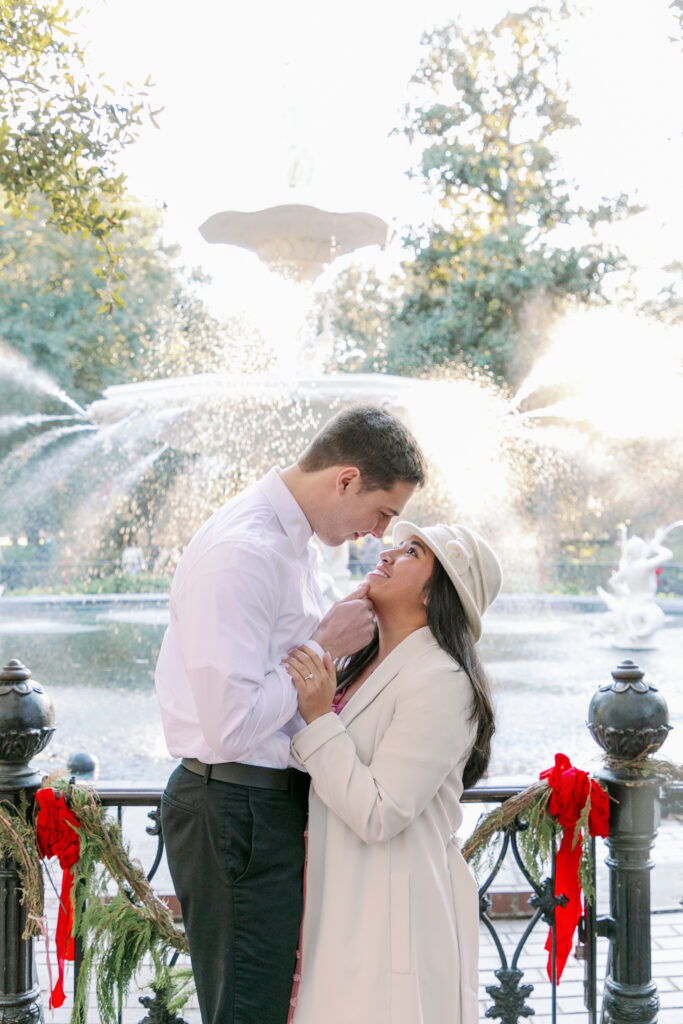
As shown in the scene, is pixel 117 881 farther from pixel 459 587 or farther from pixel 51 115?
pixel 51 115

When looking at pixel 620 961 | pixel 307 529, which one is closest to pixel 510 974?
pixel 620 961

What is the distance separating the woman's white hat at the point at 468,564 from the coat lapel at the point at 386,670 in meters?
0.13

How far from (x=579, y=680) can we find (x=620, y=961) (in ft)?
24.3

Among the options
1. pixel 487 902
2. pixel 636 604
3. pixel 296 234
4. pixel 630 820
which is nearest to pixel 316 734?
pixel 487 902

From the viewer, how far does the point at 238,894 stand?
2.25 meters

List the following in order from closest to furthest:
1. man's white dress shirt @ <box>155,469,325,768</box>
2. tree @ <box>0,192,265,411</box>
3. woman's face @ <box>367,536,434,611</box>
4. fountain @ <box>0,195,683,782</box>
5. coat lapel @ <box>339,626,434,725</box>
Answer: man's white dress shirt @ <box>155,469,325,768</box>, coat lapel @ <box>339,626,434,725</box>, woman's face @ <box>367,536,434,611</box>, fountain @ <box>0,195,683,782</box>, tree @ <box>0,192,265,411</box>

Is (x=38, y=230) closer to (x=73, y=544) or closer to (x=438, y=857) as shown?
(x=73, y=544)

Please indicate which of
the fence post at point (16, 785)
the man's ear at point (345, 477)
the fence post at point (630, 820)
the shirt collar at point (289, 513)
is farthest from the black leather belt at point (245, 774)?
the fence post at point (630, 820)

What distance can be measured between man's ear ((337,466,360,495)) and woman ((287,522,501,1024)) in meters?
0.22

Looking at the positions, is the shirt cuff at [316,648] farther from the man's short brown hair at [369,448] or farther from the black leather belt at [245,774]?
the man's short brown hair at [369,448]

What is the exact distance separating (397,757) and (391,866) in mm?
259

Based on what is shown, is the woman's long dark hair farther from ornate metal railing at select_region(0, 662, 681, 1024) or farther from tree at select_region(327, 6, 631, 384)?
tree at select_region(327, 6, 631, 384)

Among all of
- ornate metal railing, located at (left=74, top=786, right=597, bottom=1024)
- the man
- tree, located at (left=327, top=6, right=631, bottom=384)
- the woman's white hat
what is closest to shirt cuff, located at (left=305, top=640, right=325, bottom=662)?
the man

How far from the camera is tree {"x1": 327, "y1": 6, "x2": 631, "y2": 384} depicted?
73.7ft
